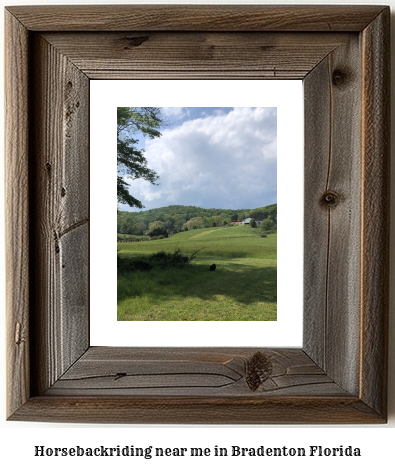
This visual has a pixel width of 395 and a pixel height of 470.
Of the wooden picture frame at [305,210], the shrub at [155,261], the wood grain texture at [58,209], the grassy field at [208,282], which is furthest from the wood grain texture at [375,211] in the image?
the wood grain texture at [58,209]

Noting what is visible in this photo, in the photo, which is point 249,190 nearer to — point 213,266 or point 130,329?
point 213,266

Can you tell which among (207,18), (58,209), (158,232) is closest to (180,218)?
(158,232)

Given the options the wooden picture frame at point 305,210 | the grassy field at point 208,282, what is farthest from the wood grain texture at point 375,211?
the grassy field at point 208,282

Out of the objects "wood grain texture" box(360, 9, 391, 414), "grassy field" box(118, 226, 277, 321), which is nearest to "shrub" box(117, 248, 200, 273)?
"grassy field" box(118, 226, 277, 321)

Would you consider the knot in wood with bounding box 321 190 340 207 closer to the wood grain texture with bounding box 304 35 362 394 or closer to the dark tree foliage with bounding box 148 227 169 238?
the wood grain texture with bounding box 304 35 362 394

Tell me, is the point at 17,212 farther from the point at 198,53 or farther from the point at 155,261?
the point at 198,53

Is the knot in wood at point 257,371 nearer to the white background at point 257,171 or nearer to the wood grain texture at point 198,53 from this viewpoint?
the white background at point 257,171
